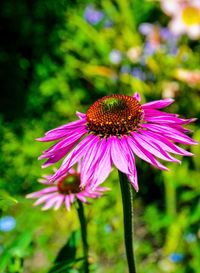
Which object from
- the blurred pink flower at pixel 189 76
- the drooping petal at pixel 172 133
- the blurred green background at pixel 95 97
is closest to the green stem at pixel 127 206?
the drooping petal at pixel 172 133

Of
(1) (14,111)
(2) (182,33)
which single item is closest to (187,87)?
(2) (182,33)

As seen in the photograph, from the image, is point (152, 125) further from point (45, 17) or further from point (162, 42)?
point (45, 17)

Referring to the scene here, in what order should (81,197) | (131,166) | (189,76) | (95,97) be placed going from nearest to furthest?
(131,166) → (81,197) → (189,76) → (95,97)

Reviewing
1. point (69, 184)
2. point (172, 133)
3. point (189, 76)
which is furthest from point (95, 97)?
point (172, 133)

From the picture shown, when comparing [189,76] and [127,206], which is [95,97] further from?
[127,206]

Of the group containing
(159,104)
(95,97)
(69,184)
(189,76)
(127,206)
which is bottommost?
(127,206)

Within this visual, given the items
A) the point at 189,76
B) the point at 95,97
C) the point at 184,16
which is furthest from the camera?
the point at 95,97
